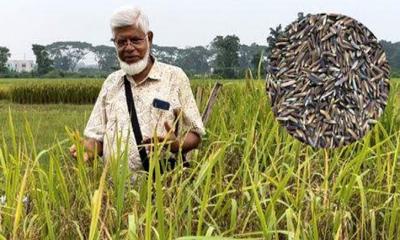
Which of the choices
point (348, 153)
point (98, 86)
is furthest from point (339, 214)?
point (98, 86)

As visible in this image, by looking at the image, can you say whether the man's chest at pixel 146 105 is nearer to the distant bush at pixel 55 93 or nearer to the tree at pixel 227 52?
the tree at pixel 227 52

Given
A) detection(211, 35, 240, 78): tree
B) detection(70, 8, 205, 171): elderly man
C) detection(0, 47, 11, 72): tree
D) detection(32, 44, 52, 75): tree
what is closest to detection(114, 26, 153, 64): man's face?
detection(70, 8, 205, 171): elderly man

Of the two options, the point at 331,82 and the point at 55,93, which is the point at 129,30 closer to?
the point at 331,82

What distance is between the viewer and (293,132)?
1.38m

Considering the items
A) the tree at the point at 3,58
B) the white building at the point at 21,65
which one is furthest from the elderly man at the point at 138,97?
the white building at the point at 21,65

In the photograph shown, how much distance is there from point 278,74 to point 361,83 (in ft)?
0.56

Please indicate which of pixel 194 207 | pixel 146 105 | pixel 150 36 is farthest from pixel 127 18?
pixel 194 207

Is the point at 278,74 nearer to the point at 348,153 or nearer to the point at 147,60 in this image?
the point at 147,60

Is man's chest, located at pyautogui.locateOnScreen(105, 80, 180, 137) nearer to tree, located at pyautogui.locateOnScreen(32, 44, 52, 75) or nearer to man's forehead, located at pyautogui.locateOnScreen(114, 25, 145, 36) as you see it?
man's forehead, located at pyautogui.locateOnScreen(114, 25, 145, 36)

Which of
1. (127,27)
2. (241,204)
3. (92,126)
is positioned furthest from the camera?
(92,126)

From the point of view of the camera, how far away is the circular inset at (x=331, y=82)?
138 cm

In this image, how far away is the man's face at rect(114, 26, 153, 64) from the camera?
6.66ft

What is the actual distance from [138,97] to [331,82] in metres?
0.85

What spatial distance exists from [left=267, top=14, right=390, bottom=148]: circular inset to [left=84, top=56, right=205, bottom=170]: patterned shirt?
70 cm
